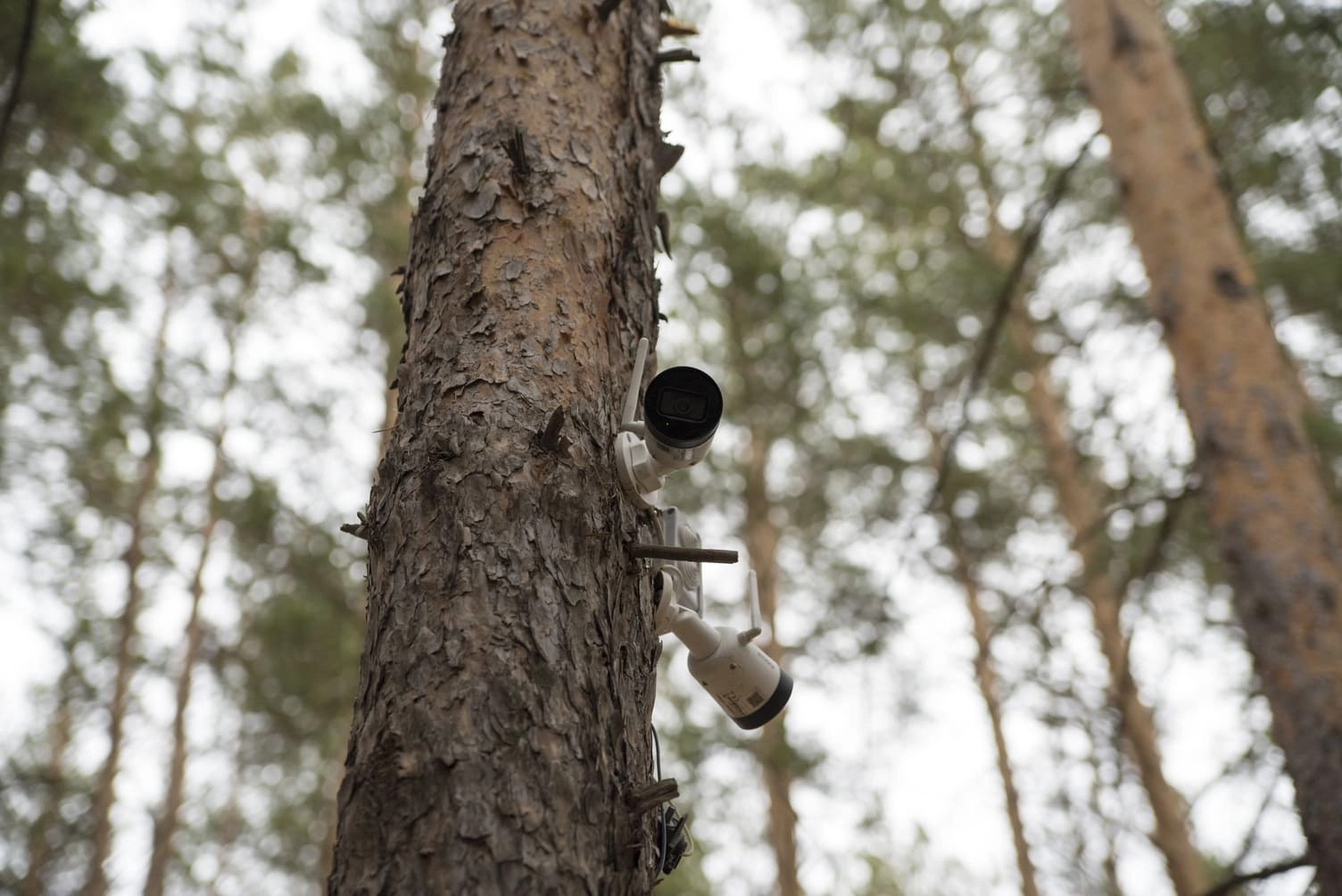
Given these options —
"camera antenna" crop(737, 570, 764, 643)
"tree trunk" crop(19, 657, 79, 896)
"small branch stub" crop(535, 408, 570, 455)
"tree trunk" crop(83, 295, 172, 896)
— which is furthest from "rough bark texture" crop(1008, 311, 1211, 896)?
"tree trunk" crop(83, 295, 172, 896)

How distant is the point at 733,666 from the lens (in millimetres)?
1791

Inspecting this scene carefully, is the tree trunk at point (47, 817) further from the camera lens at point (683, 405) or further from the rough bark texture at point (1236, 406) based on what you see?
the rough bark texture at point (1236, 406)

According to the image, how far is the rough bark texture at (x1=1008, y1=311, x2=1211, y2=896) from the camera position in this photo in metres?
6.41

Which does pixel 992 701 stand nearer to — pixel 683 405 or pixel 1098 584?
pixel 1098 584

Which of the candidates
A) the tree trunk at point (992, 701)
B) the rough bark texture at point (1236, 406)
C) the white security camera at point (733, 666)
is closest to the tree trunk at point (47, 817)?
the white security camera at point (733, 666)

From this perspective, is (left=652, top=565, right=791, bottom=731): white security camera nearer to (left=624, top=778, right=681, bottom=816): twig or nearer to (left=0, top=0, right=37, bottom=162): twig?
(left=624, top=778, right=681, bottom=816): twig

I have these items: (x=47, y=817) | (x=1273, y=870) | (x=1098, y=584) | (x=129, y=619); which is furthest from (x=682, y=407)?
(x=47, y=817)

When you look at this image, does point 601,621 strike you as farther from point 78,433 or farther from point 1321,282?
point 78,433

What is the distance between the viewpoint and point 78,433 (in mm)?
8367

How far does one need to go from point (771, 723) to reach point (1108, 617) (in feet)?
8.36

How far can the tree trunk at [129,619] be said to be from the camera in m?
7.75

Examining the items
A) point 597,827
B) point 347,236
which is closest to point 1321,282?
point 597,827

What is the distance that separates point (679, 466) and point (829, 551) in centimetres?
770

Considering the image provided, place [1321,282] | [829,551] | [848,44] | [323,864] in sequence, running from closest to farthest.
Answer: [1321,282] → [848,44] → [323,864] → [829,551]
